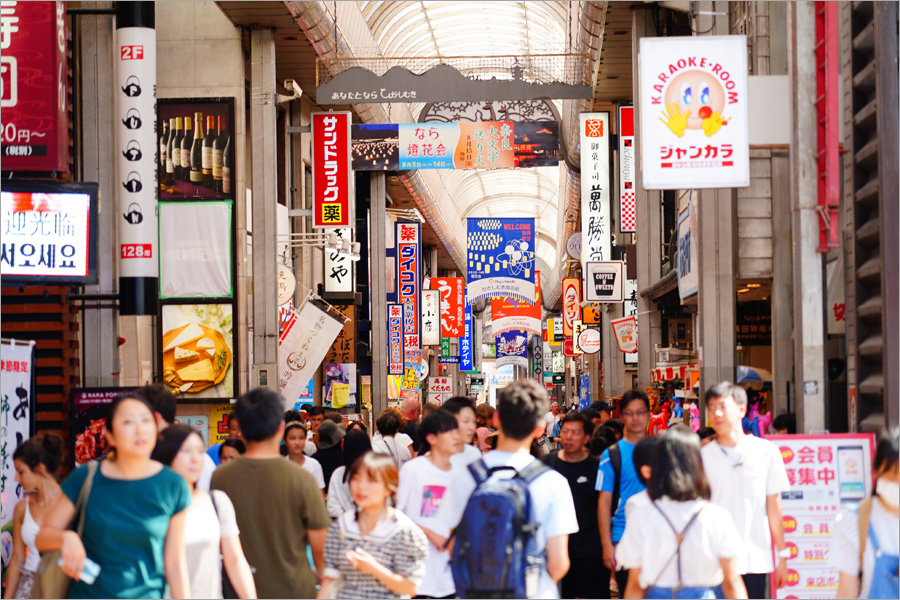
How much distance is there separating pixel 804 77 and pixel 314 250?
1757 cm

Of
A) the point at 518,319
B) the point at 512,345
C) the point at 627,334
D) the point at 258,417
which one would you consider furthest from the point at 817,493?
the point at 512,345

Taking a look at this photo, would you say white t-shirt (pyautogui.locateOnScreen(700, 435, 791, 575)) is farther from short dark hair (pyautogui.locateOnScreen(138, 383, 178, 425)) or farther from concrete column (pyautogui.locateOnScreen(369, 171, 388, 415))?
concrete column (pyautogui.locateOnScreen(369, 171, 388, 415))

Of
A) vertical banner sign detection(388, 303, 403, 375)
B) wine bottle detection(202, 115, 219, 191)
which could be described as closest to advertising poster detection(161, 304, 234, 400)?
wine bottle detection(202, 115, 219, 191)

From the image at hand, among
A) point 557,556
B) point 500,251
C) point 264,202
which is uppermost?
point 264,202

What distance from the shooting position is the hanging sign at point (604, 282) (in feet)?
65.7

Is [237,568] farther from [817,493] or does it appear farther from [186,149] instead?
[186,149]

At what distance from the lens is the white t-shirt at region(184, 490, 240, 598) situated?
14.6ft

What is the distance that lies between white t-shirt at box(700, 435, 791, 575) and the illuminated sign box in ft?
18.7

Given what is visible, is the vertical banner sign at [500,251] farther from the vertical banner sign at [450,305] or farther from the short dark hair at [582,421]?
the short dark hair at [582,421]

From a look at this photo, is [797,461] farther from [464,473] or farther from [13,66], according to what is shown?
[13,66]

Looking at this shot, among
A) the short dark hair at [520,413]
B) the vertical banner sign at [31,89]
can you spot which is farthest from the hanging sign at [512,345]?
the short dark hair at [520,413]

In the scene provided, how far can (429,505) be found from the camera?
5316 mm

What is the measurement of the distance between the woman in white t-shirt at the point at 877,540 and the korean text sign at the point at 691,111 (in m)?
3.99

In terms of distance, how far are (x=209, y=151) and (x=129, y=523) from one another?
36.8 feet
